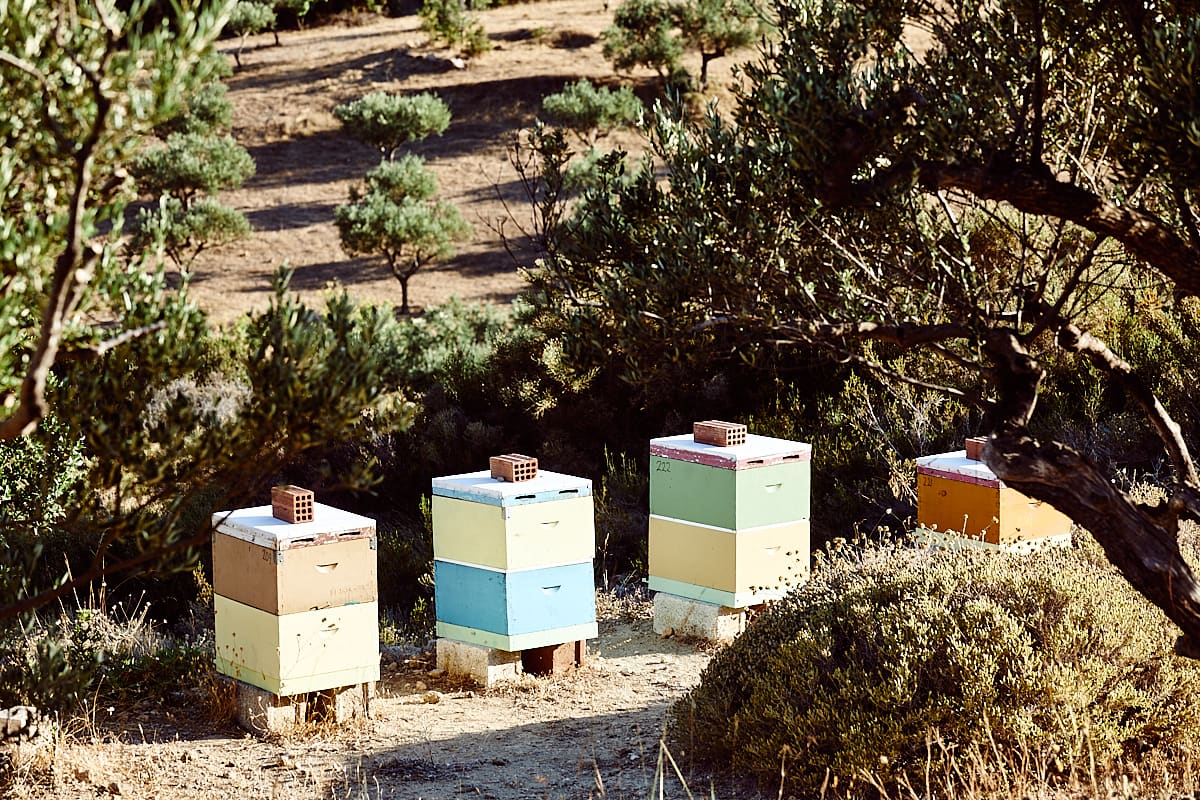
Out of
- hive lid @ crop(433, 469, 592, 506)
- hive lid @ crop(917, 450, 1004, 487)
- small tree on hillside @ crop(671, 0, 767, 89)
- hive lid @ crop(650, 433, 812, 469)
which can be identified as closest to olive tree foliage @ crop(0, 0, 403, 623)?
→ hive lid @ crop(433, 469, 592, 506)

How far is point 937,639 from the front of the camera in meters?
5.99

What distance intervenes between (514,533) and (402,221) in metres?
17.7

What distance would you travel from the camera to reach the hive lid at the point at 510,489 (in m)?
7.45

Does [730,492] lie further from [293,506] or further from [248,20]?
[248,20]

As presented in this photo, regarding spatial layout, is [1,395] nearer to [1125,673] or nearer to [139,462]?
[139,462]

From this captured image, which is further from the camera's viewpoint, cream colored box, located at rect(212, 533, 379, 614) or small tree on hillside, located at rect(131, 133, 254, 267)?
small tree on hillside, located at rect(131, 133, 254, 267)

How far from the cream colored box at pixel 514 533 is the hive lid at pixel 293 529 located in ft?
2.51

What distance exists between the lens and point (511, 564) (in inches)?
296

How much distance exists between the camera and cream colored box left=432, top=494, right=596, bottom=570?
7500 millimetres

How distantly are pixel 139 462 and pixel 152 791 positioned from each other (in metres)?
3.57

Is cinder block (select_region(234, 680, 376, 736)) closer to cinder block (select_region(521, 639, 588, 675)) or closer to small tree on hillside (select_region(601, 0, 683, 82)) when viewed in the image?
cinder block (select_region(521, 639, 588, 675))

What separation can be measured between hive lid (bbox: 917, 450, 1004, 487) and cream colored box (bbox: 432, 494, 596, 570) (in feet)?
7.70

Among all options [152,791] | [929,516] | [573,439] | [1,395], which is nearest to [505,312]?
[573,439]

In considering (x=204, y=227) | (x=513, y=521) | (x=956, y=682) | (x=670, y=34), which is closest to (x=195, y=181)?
(x=204, y=227)
